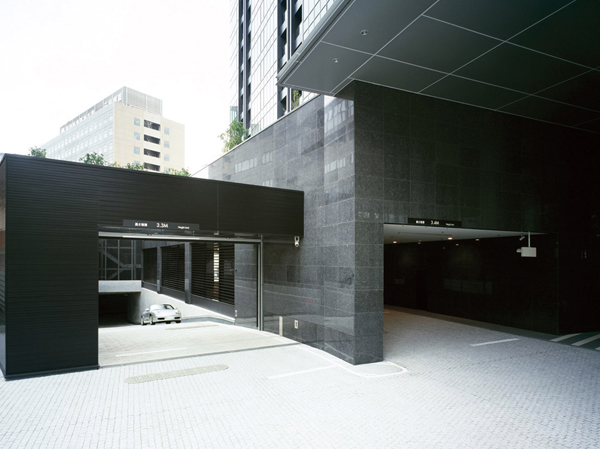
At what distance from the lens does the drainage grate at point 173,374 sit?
291 inches

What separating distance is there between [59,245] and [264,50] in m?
34.4

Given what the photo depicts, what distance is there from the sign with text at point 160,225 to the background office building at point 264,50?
1710 centimetres

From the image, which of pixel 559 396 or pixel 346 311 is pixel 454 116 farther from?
pixel 559 396

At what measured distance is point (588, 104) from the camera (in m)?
10.6

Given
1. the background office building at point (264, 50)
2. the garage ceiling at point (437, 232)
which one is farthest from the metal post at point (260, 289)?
the background office building at point (264, 50)

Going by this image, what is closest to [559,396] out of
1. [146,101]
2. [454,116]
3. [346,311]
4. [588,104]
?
[346,311]

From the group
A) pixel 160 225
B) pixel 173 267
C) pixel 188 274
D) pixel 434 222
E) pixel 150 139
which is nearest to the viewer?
pixel 160 225

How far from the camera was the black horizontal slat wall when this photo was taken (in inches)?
291

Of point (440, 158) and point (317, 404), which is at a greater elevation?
point (440, 158)

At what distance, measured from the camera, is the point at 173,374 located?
7.81 metres

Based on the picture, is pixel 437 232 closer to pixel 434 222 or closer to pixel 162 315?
pixel 434 222

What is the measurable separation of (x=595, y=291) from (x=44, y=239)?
55.0ft

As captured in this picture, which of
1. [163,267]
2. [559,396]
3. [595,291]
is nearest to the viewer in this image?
[559,396]

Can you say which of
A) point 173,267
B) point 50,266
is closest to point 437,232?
point 50,266
